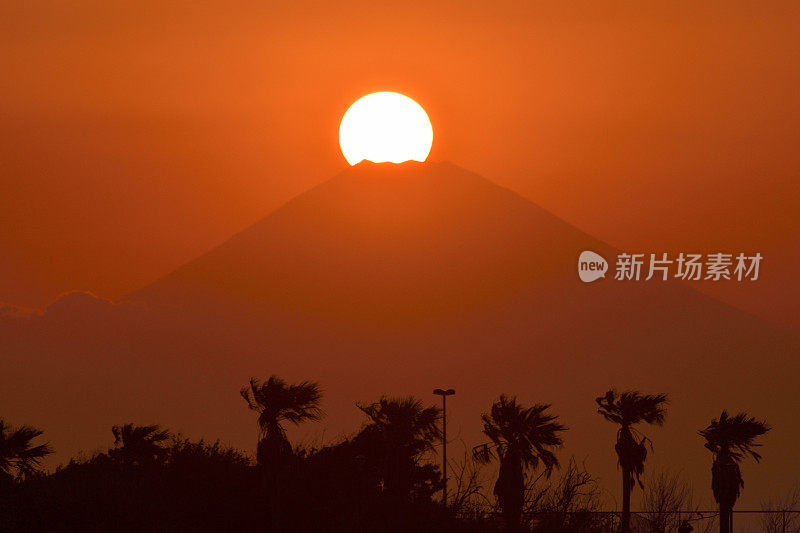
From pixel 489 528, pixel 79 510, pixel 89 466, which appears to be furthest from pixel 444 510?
pixel 89 466

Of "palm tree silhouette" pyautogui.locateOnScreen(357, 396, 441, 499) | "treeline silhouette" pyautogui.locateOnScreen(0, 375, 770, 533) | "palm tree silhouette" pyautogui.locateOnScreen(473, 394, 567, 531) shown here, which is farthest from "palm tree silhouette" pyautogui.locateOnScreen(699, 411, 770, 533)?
"palm tree silhouette" pyautogui.locateOnScreen(357, 396, 441, 499)

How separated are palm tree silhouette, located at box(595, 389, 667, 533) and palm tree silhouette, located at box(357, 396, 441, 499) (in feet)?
31.5

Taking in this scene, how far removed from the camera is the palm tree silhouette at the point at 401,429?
4212cm

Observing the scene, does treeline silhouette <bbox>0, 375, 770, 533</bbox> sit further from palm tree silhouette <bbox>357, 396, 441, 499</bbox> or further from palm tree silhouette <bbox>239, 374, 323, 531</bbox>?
palm tree silhouette <bbox>239, 374, 323, 531</bbox>

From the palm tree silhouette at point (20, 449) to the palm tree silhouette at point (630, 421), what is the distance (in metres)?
Answer: 26.8

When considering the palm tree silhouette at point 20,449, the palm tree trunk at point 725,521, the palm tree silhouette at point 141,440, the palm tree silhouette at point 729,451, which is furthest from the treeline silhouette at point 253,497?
the palm tree silhouette at point 729,451

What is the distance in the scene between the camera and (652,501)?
36.2 metres

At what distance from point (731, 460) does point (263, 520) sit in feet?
99.9

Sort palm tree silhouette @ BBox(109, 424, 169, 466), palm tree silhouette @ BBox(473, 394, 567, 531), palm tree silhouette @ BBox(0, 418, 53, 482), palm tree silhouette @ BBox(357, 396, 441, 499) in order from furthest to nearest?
palm tree silhouette @ BBox(109, 424, 169, 466) → palm tree silhouette @ BBox(473, 394, 567, 531) → palm tree silhouette @ BBox(357, 396, 441, 499) → palm tree silhouette @ BBox(0, 418, 53, 482)

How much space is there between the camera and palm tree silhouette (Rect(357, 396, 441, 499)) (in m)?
42.1

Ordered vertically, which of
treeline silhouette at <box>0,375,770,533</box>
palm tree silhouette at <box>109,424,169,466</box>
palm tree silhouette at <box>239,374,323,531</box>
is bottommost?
treeline silhouette at <box>0,375,770,533</box>

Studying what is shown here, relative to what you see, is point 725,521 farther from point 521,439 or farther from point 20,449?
point 20,449

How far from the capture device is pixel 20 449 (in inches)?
1435

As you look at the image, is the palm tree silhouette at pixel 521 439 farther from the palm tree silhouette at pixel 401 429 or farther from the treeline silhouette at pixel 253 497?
the treeline silhouette at pixel 253 497
